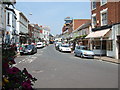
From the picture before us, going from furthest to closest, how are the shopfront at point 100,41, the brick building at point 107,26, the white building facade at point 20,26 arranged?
the white building facade at point 20,26, the shopfront at point 100,41, the brick building at point 107,26

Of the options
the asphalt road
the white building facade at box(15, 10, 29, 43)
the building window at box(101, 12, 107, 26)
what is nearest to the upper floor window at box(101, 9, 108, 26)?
the building window at box(101, 12, 107, 26)

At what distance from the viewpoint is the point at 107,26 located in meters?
23.9

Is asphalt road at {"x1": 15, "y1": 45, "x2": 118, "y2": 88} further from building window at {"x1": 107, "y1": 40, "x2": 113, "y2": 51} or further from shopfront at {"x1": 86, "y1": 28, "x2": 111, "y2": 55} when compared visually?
shopfront at {"x1": 86, "y1": 28, "x2": 111, "y2": 55}

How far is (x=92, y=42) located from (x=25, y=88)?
26.8 m

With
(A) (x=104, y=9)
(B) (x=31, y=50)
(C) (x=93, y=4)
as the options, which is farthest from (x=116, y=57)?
(B) (x=31, y=50)

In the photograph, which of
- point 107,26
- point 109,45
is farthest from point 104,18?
point 109,45

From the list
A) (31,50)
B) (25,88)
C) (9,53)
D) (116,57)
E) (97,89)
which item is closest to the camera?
(25,88)

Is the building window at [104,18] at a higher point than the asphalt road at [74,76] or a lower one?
higher

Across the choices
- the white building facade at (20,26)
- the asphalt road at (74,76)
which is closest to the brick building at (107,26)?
the asphalt road at (74,76)

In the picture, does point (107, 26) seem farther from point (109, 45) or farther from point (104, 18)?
point (109, 45)

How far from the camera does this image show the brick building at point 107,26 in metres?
21.5

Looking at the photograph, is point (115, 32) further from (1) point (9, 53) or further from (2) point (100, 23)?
(1) point (9, 53)

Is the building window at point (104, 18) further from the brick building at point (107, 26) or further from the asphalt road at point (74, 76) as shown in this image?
the asphalt road at point (74, 76)

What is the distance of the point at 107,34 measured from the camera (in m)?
23.6
